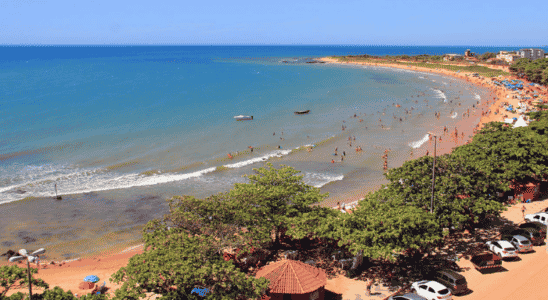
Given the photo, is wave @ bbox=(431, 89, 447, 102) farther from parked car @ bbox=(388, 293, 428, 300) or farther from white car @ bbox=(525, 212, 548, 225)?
parked car @ bbox=(388, 293, 428, 300)

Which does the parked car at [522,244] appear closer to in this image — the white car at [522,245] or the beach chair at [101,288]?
the white car at [522,245]

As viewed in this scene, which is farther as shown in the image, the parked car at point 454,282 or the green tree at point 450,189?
the green tree at point 450,189

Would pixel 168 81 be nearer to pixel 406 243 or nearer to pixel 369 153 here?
pixel 369 153

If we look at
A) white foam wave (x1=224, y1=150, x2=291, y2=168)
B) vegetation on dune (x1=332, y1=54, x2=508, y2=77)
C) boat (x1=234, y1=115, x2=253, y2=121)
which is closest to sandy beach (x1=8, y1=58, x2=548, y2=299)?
white foam wave (x1=224, y1=150, x2=291, y2=168)

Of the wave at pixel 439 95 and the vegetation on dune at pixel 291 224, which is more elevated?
the wave at pixel 439 95

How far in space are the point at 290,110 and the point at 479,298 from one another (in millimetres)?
55389

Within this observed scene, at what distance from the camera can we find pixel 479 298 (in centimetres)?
1656

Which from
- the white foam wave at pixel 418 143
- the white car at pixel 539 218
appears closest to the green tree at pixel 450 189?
the white car at pixel 539 218

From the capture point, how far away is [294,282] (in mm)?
16031

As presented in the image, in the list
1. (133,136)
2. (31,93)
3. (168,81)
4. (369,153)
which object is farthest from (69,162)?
(168,81)

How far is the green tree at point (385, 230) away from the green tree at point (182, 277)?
4687 mm

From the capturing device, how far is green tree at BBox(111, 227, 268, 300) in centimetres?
1345

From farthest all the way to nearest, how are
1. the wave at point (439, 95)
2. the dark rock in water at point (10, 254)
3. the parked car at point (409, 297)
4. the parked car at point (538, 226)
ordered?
the wave at point (439, 95) → the dark rock in water at point (10, 254) → the parked car at point (538, 226) → the parked car at point (409, 297)

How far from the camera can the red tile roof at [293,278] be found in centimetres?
1588
